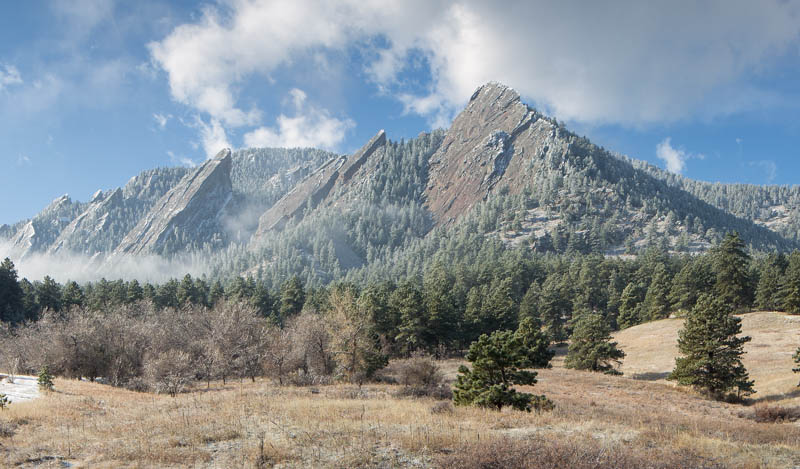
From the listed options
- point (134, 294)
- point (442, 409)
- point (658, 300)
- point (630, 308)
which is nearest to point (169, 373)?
point (442, 409)

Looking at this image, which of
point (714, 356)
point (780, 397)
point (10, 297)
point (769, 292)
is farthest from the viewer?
point (10, 297)

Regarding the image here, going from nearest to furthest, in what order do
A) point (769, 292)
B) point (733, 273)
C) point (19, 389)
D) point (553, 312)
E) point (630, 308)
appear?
point (19, 389), point (769, 292), point (733, 273), point (553, 312), point (630, 308)

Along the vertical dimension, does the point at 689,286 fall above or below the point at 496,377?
above

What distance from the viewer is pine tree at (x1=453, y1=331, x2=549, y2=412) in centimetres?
1631

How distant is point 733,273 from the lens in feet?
195

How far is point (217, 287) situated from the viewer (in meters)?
86.4

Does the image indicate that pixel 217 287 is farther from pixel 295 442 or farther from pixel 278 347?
pixel 295 442

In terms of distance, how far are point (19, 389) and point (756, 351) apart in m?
62.5

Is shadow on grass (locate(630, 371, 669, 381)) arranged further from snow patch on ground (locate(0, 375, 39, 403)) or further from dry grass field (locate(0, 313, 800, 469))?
snow patch on ground (locate(0, 375, 39, 403))

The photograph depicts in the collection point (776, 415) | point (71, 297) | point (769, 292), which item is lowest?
point (776, 415)

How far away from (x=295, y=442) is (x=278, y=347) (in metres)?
28.9

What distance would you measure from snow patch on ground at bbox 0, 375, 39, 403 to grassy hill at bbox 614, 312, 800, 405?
43.9 m

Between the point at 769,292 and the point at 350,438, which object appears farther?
the point at 769,292

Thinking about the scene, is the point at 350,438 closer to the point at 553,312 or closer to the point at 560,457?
the point at 560,457
